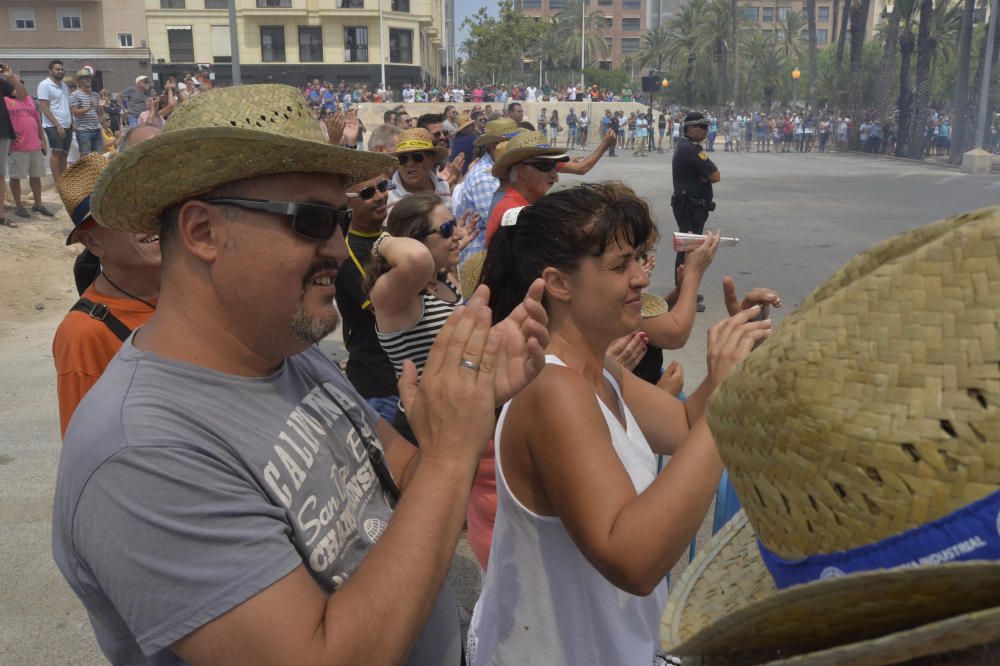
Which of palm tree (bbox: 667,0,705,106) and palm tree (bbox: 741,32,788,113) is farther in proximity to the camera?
palm tree (bbox: 667,0,705,106)

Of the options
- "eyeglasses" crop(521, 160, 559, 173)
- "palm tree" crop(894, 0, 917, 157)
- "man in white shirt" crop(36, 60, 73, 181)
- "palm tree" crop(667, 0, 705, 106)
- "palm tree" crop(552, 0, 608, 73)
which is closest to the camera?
"eyeglasses" crop(521, 160, 559, 173)

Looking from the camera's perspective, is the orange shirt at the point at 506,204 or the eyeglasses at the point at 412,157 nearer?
the orange shirt at the point at 506,204

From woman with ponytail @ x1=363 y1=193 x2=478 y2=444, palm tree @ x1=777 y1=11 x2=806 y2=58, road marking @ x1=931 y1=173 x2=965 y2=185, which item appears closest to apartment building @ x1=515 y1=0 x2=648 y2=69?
palm tree @ x1=777 y1=11 x2=806 y2=58

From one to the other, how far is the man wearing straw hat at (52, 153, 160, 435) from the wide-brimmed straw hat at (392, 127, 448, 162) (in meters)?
3.89

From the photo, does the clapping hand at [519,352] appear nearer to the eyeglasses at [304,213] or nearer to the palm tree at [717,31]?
the eyeglasses at [304,213]

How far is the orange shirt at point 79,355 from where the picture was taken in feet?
8.63

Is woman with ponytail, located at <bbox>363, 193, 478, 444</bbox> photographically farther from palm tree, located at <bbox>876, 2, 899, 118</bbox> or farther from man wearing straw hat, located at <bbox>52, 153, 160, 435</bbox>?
palm tree, located at <bbox>876, 2, 899, 118</bbox>

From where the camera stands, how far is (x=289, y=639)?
137 centimetres

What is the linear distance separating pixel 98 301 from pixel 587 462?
5.91 ft

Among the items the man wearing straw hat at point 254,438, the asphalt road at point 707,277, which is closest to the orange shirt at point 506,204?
the asphalt road at point 707,277

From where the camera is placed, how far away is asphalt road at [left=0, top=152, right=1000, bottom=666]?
3.76m

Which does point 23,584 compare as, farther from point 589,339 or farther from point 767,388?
point 767,388

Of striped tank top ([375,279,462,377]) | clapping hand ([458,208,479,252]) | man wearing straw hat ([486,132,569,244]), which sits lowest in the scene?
striped tank top ([375,279,462,377])

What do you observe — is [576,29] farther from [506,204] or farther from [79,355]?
[79,355]
